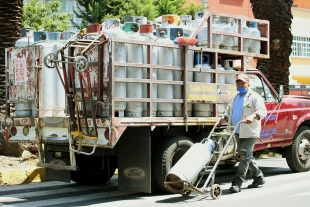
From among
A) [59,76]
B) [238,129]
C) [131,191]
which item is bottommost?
[131,191]

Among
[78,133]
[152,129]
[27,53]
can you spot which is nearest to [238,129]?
[152,129]

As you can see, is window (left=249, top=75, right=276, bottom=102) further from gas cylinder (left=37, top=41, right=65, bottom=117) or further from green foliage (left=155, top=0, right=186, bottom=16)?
green foliage (left=155, top=0, right=186, bottom=16)

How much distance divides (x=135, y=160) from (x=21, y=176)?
292 cm

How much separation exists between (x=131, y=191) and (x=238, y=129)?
204 cm

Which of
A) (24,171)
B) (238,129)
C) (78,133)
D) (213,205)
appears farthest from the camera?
(24,171)

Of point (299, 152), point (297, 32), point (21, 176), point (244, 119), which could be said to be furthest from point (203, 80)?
point (297, 32)

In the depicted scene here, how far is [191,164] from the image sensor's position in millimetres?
8875

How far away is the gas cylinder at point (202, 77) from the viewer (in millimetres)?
10219

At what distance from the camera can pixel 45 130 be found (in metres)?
9.66

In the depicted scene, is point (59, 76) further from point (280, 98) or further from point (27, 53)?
point (280, 98)

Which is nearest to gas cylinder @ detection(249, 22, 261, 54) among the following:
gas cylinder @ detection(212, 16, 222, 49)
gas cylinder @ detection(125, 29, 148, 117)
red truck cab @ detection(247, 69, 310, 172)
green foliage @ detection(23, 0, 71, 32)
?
red truck cab @ detection(247, 69, 310, 172)

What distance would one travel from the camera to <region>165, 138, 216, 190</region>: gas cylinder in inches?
345

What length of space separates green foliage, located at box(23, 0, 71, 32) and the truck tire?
21441 mm

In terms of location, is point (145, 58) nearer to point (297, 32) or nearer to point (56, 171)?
point (56, 171)
